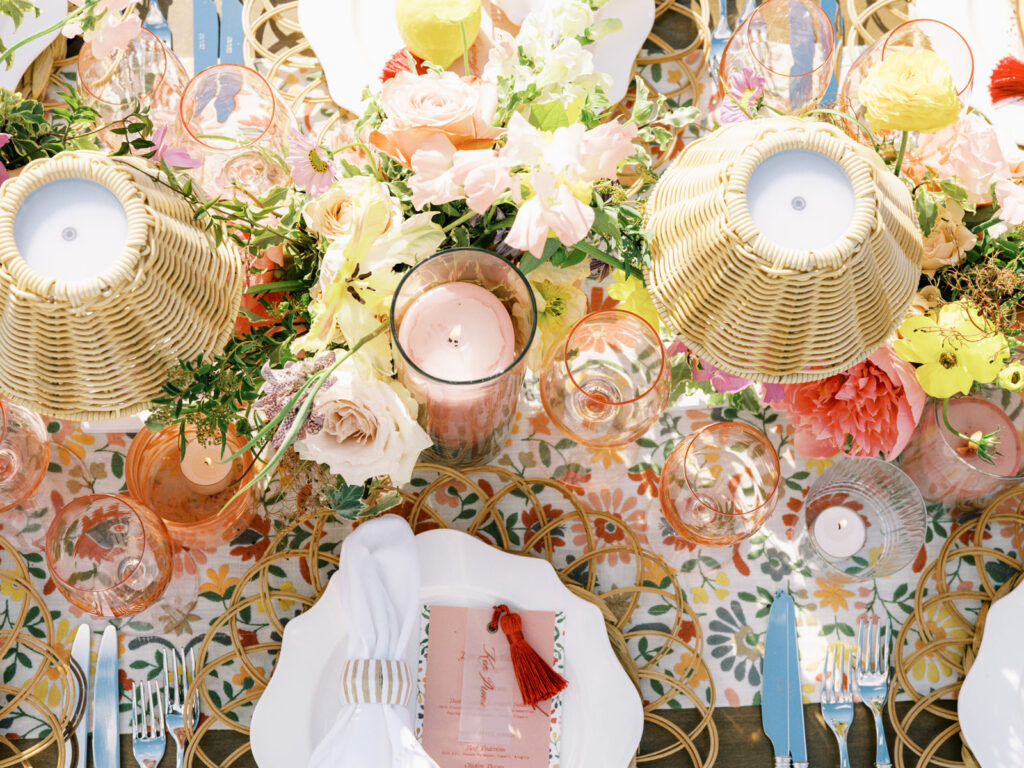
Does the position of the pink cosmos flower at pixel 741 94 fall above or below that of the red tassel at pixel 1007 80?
below

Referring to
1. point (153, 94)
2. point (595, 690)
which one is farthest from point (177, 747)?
point (153, 94)

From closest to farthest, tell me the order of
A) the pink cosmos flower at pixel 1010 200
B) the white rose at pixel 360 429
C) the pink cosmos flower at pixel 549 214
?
the pink cosmos flower at pixel 549 214 < the white rose at pixel 360 429 < the pink cosmos flower at pixel 1010 200

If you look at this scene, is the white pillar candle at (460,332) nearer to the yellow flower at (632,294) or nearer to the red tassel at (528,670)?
the yellow flower at (632,294)

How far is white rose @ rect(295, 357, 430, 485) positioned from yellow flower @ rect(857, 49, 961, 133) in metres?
0.52

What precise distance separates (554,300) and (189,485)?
53 centimetres

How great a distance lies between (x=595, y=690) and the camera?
0.92m

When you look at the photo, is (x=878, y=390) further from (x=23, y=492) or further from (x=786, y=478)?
(x=23, y=492)

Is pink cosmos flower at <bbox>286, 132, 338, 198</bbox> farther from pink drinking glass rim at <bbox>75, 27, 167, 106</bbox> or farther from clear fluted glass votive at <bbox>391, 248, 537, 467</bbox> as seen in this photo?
pink drinking glass rim at <bbox>75, 27, 167, 106</bbox>

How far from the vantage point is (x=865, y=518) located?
100cm

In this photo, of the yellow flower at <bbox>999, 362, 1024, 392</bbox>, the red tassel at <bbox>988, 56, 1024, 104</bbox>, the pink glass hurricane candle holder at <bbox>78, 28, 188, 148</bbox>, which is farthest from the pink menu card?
the red tassel at <bbox>988, 56, 1024, 104</bbox>

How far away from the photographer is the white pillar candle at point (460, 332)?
0.70 meters

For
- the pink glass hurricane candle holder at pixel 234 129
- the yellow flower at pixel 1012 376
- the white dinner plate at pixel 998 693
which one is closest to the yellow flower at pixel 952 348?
the yellow flower at pixel 1012 376

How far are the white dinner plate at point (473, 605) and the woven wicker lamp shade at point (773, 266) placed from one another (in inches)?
16.0

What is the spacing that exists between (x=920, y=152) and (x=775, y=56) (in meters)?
0.23
